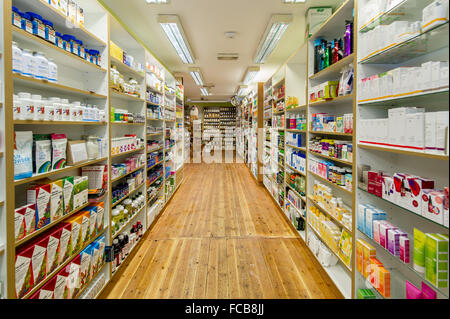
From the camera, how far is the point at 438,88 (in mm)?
1385

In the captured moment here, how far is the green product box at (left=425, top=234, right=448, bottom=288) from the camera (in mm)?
1350

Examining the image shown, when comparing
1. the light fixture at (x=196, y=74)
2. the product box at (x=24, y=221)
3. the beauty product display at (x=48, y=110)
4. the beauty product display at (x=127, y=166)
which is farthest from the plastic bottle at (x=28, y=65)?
the light fixture at (x=196, y=74)

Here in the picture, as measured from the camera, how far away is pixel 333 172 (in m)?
2.79

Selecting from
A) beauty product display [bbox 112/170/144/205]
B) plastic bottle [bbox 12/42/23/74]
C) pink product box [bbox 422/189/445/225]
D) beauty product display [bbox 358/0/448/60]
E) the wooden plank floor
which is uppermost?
Answer: beauty product display [bbox 358/0/448/60]

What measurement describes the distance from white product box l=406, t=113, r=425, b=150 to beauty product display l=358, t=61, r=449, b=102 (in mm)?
162

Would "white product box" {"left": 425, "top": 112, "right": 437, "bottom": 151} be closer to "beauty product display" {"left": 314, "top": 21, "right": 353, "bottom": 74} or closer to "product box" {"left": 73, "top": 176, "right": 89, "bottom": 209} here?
"beauty product display" {"left": 314, "top": 21, "right": 353, "bottom": 74}

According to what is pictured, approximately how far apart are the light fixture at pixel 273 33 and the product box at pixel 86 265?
3989 millimetres

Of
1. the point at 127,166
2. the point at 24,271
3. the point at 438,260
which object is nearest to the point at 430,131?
the point at 438,260

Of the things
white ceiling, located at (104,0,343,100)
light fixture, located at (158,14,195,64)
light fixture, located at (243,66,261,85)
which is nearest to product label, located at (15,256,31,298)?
white ceiling, located at (104,0,343,100)

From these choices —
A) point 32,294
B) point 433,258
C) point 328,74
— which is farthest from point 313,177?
point 32,294
